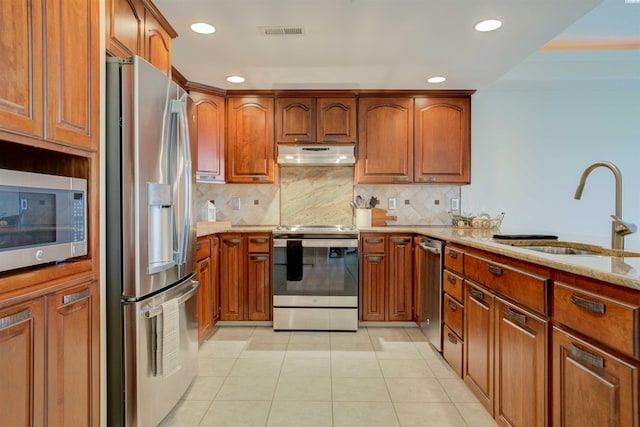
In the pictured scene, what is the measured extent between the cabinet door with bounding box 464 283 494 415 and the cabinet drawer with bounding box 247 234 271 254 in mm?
1791

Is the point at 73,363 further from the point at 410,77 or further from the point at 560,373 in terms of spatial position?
the point at 410,77

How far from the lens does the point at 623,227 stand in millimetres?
1496

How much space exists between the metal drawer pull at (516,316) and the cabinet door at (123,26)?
7.15 ft

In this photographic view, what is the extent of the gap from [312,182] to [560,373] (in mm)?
2844

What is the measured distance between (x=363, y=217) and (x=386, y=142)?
2.64 feet

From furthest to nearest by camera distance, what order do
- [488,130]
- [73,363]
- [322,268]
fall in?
[488,130] < [322,268] < [73,363]

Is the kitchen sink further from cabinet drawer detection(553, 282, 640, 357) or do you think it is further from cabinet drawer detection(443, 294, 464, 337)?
cabinet drawer detection(553, 282, 640, 357)

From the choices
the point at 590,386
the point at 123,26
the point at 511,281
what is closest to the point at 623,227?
the point at 511,281

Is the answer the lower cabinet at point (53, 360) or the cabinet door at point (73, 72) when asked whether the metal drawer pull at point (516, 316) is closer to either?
the lower cabinet at point (53, 360)

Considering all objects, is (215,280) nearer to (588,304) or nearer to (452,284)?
(452,284)

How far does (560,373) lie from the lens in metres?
1.21

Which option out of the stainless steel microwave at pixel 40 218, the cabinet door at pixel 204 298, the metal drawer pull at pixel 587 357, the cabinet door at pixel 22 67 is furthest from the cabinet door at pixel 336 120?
the metal drawer pull at pixel 587 357

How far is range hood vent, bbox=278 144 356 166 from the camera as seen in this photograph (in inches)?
132

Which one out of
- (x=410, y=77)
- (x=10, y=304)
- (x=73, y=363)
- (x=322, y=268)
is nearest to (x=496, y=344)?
(x=322, y=268)
